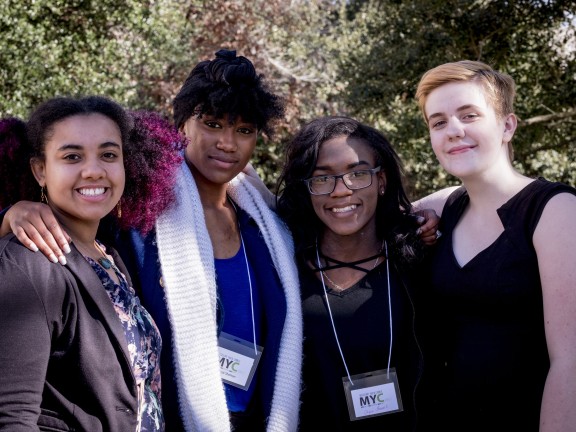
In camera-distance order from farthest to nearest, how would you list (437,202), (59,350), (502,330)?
(437,202) → (502,330) → (59,350)

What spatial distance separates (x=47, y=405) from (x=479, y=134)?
1857 millimetres

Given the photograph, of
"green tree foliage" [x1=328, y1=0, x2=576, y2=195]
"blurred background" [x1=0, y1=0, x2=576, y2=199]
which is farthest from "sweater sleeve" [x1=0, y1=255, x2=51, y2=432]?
"green tree foliage" [x1=328, y1=0, x2=576, y2=195]

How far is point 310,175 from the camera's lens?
324 centimetres

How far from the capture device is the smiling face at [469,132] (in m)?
2.78

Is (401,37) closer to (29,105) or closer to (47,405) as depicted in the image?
(29,105)

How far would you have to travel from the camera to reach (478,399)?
272 centimetres

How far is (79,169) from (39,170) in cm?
18

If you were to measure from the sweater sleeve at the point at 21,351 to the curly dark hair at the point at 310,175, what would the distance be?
4.91 ft

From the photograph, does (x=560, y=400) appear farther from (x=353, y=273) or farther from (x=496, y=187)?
(x=353, y=273)

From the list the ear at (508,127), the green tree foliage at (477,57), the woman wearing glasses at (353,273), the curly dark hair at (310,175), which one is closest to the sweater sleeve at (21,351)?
the woman wearing glasses at (353,273)

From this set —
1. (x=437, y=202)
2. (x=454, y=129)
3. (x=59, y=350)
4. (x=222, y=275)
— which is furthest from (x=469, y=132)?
(x=59, y=350)

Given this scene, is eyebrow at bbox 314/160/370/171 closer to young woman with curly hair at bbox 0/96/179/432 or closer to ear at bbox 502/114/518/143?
ear at bbox 502/114/518/143

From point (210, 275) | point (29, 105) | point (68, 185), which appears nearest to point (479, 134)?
point (210, 275)

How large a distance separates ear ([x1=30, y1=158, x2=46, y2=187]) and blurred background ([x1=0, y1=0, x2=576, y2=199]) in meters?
5.16
